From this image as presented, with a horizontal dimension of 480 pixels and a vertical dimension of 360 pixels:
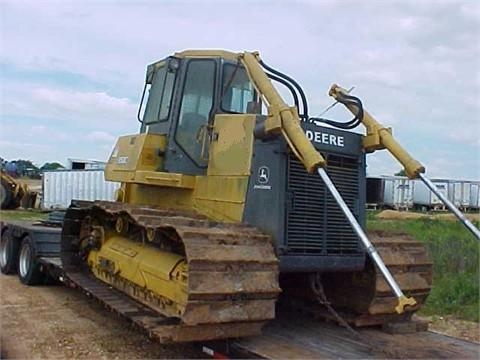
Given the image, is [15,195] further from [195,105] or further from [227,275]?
[227,275]

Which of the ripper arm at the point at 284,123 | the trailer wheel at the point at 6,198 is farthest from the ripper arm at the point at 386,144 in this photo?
the trailer wheel at the point at 6,198

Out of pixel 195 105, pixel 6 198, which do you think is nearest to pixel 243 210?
pixel 195 105

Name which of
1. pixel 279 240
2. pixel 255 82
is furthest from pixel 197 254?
pixel 255 82

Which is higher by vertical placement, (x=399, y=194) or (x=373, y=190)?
(x=399, y=194)

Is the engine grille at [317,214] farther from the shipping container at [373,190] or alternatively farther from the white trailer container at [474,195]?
the white trailer container at [474,195]

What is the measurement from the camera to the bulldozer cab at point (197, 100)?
717 centimetres

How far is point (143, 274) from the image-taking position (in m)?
6.51

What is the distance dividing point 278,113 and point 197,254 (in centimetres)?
165

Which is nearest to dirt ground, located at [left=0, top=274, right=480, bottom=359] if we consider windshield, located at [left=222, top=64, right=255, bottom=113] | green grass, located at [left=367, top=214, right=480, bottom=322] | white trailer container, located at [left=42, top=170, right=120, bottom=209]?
green grass, located at [left=367, top=214, right=480, bottom=322]

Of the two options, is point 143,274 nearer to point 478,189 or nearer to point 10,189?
point 10,189

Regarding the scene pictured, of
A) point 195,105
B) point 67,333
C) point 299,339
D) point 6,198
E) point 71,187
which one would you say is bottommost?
point 67,333

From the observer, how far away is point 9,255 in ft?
38.6

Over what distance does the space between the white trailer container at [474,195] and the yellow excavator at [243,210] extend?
4406cm

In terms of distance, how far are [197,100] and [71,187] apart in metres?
26.8
